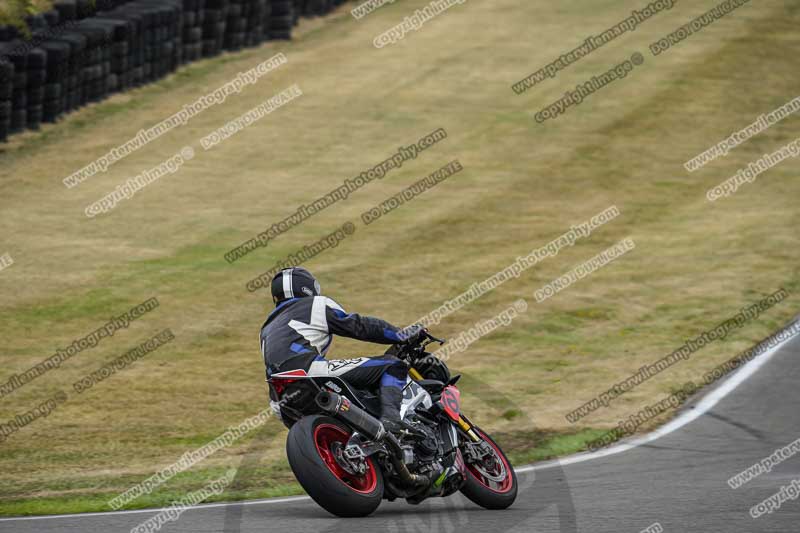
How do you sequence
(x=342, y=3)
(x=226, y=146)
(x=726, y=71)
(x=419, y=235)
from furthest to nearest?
(x=342, y=3), (x=726, y=71), (x=226, y=146), (x=419, y=235)

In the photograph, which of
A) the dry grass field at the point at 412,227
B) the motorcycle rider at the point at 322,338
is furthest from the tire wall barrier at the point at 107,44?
the motorcycle rider at the point at 322,338

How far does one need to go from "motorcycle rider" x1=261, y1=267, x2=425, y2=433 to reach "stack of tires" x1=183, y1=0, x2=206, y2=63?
19570mm

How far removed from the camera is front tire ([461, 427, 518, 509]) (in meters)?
8.36

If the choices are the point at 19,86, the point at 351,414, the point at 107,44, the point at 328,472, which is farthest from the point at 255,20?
the point at 328,472

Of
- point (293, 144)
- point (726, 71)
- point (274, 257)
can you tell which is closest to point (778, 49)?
point (726, 71)

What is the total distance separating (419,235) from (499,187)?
10.2 ft

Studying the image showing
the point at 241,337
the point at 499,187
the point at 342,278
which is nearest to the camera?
the point at 241,337

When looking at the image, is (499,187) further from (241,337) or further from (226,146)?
(241,337)

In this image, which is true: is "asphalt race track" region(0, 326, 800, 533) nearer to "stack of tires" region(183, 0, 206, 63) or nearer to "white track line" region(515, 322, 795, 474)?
"white track line" region(515, 322, 795, 474)

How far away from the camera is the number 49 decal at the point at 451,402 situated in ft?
27.9

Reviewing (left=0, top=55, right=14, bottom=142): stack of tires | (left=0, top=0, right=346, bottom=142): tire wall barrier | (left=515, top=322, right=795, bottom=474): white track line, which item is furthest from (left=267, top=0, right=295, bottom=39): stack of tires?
(left=515, top=322, right=795, bottom=474): white track line

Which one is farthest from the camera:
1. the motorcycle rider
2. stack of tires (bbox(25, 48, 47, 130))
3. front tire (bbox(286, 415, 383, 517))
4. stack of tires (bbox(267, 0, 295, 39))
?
stack of tires (bbox(267, 0, 295, 39))

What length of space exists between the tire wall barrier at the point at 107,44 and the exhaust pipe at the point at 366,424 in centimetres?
1479

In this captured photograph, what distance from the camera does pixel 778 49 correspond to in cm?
2848
